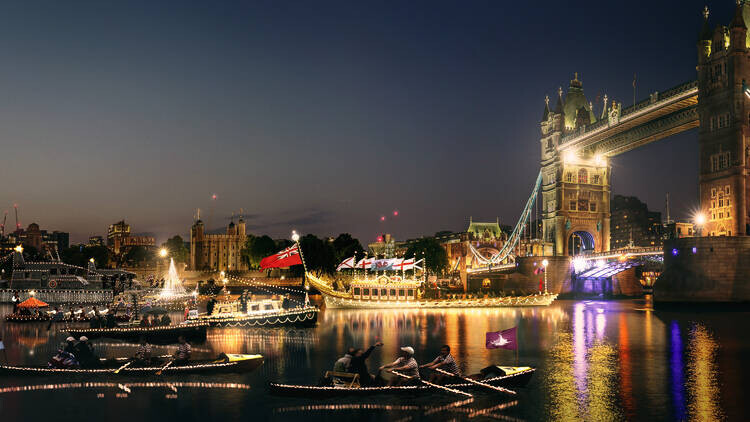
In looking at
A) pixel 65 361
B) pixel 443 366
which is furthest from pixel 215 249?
pixel 443 366

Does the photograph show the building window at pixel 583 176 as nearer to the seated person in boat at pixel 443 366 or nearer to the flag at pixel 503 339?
the flag at pixel 503 339

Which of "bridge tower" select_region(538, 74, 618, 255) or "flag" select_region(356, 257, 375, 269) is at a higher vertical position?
"bridge tower" select_region(538, 74, 618, 255)

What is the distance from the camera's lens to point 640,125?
331ft

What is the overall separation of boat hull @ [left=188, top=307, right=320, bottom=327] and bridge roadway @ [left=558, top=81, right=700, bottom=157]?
62.4 meters

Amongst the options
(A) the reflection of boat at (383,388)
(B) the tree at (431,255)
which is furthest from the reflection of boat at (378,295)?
(B) the tree at (431,255)

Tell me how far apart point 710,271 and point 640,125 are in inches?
1612

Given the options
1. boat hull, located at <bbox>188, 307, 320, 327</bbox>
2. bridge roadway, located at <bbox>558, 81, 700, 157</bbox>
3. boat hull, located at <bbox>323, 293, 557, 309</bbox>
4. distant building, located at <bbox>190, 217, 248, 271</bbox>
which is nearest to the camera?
boat hull, located at <bbox>188, 307, 320, 327</bbox>

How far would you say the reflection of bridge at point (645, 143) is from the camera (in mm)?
73062

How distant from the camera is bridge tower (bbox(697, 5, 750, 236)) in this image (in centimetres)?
7225

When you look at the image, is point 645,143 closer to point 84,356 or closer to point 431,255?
point 431,255

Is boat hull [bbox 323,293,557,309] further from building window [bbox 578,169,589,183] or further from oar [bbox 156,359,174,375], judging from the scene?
building window [bbox 578,169,589,183]

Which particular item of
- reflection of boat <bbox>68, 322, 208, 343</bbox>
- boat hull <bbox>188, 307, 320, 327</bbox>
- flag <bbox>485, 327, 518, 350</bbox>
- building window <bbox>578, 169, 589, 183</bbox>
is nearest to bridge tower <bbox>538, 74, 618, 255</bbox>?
building window <bbox>578, 169, 589, 183</bbox>

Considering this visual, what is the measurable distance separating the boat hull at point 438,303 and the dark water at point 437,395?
20.8 m

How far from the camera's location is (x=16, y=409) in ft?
69.2
